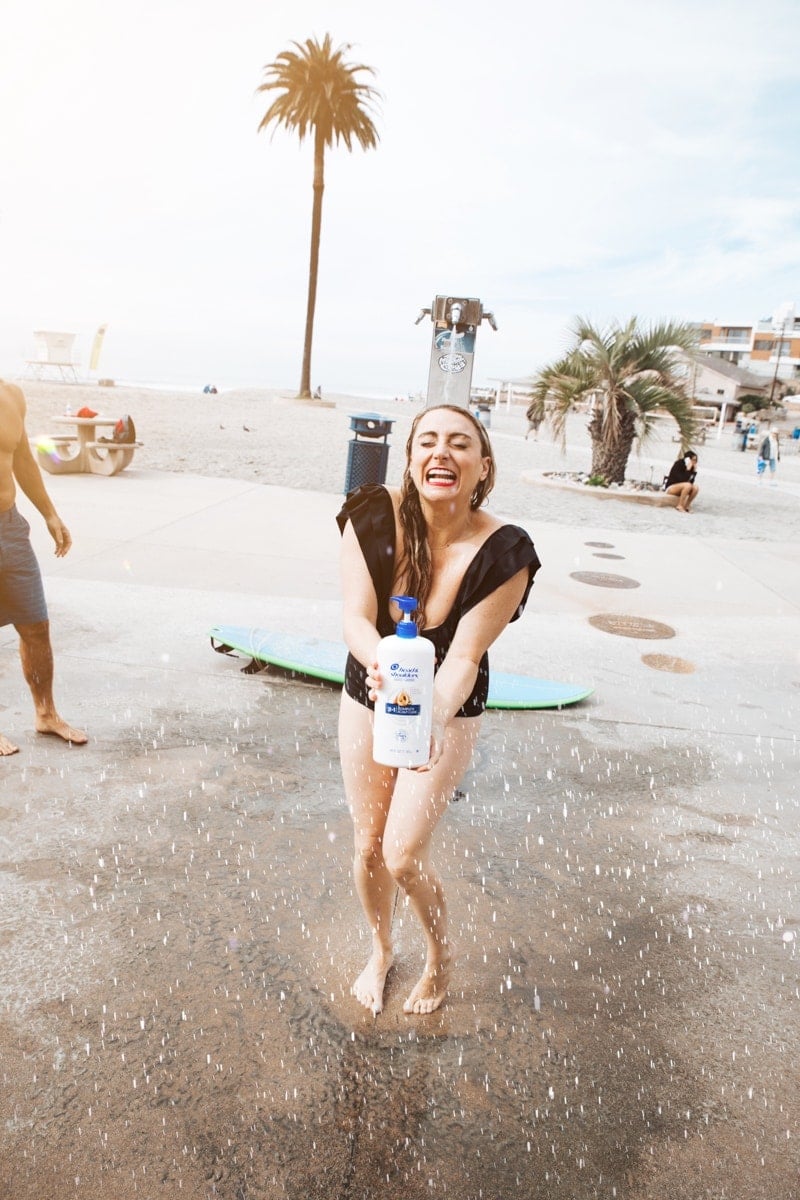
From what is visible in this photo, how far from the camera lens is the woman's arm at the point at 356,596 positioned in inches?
88.1

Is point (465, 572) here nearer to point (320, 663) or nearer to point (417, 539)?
point (417, 539)

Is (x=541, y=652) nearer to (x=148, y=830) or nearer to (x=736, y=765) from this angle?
(x=736, y=765)

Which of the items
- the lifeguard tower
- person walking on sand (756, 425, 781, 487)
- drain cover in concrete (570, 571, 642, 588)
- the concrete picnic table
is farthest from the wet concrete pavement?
the lifeguard tower

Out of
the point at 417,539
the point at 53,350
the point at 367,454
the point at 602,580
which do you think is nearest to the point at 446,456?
the point at 417,539

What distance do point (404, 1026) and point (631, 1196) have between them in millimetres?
758

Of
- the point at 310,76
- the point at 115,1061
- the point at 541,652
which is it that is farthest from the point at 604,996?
the point at 310,76

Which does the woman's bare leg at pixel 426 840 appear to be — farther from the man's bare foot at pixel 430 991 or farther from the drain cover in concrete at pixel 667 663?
the drain cover in concrete at pixel 667 663

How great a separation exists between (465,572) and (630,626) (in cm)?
507

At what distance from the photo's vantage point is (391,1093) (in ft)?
7.34

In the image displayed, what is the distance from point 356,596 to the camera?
2.29 m

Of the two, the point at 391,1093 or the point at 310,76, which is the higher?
the point at 310,76

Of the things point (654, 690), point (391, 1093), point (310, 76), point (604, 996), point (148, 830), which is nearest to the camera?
point (391, 1093)

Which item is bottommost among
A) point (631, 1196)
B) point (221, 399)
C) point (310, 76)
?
point (631, 1196)

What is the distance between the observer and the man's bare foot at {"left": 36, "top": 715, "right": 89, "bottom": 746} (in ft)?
13.4
